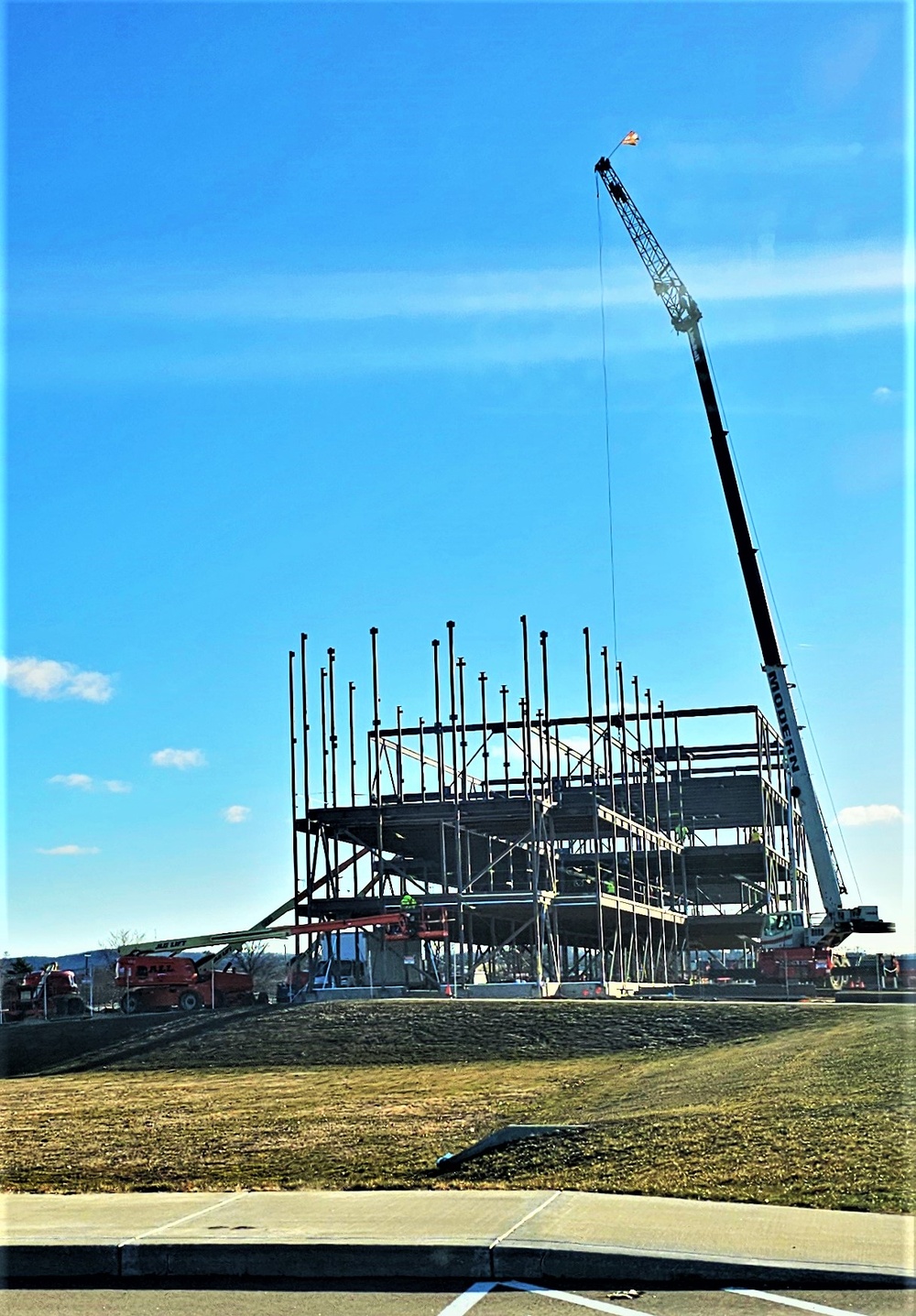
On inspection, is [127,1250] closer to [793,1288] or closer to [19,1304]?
[19,1304]

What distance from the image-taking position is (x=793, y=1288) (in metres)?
8.56

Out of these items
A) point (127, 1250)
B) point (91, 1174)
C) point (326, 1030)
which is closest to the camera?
point (127, 1250)

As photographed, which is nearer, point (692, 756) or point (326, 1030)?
point (326, 1030)

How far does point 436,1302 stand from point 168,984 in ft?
120

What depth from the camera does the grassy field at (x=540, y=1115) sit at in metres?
11.6

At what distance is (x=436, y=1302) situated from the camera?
8656mm

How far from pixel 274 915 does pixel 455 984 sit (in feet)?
29.1

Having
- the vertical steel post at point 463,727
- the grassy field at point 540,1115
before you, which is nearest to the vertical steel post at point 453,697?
the vertical steel post at point 463,727

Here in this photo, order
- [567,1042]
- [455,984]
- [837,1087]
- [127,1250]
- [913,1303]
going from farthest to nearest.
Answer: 1. [455,984]
2. [567,1042]
3. [837,1087]
4. [127,1250]
5. [913,1303]

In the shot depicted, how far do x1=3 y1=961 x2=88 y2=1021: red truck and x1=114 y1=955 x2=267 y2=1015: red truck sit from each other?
2782 millimetres

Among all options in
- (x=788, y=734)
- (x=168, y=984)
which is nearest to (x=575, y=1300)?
(x=788, y=734)

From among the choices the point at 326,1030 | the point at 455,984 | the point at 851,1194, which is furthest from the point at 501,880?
the point at 851,1194

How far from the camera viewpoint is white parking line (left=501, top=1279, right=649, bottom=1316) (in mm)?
8250

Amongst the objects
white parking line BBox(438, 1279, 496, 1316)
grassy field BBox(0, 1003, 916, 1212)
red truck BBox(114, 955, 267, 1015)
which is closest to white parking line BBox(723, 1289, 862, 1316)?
white parking line BBox(438, 1279, 496, 1316)
